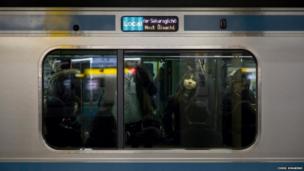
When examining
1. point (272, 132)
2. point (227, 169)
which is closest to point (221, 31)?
point (272, 132)

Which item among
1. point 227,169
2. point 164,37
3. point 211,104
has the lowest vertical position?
point 227,169

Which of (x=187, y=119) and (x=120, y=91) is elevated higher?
(x=120, y=91)

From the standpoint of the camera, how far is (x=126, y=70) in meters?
3.53

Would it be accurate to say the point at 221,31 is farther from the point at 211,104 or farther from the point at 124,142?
the point at 124,142

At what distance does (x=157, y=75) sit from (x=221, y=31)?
729 millimetres

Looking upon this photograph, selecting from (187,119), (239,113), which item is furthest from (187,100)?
(239,113)

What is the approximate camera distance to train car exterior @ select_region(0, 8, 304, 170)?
11.3 feet

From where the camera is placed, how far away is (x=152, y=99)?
11.7 ft

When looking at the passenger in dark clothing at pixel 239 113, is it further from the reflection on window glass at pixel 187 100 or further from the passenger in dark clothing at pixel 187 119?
the passenger in dark clothing at pixel 187 119

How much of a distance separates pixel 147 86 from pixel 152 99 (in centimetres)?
13
